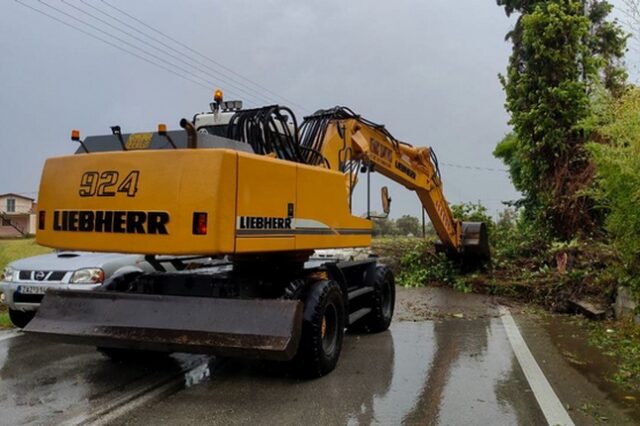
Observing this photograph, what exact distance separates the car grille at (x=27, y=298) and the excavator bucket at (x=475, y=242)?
9846mm

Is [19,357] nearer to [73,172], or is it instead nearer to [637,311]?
[73,172]

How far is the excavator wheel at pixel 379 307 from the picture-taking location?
8.89m

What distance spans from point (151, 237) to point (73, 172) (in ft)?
3.98

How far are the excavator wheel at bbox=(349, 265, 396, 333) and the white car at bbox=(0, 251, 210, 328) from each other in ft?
8.61

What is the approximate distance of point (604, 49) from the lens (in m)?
21.6

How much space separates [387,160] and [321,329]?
4663 mm

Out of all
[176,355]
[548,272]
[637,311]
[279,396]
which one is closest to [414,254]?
[548,272]

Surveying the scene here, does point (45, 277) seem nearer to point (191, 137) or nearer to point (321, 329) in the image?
point (191, 137)

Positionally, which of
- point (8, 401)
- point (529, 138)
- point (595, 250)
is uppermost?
point (529, 138)

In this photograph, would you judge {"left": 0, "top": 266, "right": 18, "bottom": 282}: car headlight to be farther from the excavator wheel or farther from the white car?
the excavator wheel

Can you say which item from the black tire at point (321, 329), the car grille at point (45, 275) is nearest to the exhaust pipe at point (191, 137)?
the black tire at point (321, 329)

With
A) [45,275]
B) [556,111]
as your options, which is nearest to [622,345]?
[45,275]

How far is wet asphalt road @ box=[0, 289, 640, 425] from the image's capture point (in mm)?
5117

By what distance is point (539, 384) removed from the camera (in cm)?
624
